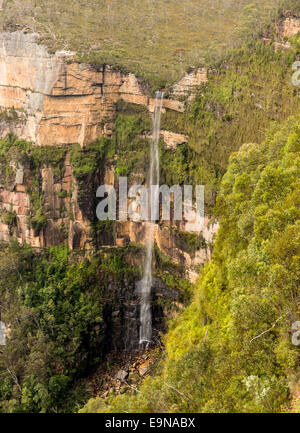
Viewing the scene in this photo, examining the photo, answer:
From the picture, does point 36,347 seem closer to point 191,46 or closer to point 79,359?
point 79,359

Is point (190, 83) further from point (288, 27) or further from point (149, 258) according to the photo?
point (149, 258)

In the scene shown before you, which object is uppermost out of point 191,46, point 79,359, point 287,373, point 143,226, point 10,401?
point 191,46

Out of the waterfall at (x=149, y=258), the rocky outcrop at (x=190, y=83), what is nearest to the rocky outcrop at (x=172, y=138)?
the waterfall at (x=149, y=258)

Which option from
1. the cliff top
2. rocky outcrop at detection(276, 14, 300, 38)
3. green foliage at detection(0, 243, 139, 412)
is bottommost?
green foliage at detection(0, 243, 139, 412)

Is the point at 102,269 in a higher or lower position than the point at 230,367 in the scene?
higher

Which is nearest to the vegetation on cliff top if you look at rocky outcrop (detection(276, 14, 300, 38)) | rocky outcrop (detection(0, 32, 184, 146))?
rocky outcrop (detection(276, 14, 300, 38))

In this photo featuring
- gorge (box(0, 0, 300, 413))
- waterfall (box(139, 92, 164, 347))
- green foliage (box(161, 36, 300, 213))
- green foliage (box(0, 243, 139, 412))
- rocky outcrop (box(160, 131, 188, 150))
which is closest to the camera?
green foliage (box(161, 36, 300, 213))

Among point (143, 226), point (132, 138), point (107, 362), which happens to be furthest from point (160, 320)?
point (132, 138)

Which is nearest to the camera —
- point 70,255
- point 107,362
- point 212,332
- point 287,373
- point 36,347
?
point 287,373

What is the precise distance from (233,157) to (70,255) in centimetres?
1273

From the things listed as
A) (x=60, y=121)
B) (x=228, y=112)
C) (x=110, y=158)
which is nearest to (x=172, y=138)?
(x=228, y=112)

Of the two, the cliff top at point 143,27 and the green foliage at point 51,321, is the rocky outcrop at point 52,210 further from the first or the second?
the cliff top at point 143,27

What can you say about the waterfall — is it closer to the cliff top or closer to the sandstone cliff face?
the sandstone cliff face

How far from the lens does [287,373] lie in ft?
23.6
